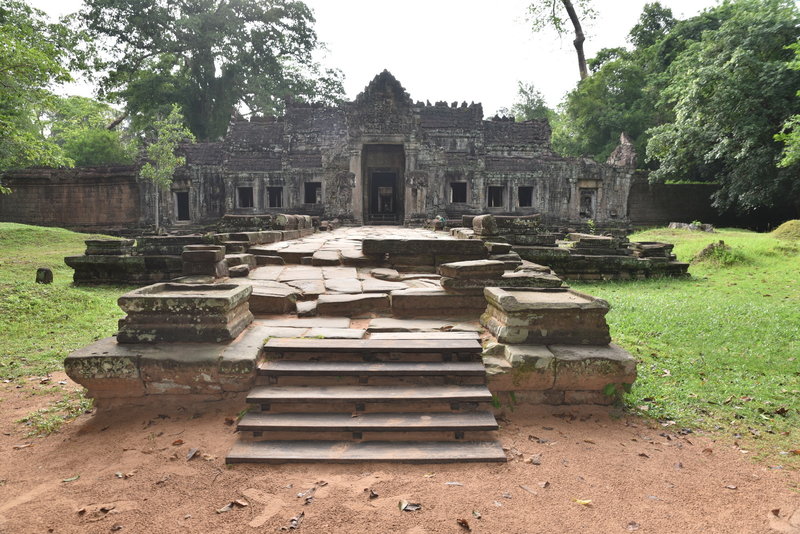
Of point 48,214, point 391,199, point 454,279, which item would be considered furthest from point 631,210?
point 48,214

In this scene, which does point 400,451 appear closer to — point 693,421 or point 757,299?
point 693,421

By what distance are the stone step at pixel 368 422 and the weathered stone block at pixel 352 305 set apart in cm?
172

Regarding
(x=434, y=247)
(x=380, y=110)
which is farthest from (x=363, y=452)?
(x=380, y=110)

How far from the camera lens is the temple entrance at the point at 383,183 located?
70.6ft

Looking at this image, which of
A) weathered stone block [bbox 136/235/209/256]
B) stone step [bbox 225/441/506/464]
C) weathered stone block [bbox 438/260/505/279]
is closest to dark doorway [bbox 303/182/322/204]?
weathered stone block [bbox 136/235/209/256]

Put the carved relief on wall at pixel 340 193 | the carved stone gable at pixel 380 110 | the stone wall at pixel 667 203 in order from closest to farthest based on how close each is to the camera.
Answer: the carved relief on wall at pixel 340 193 < the carved stone gable at pixel 380 110 < the stone wall at pixel 667 203

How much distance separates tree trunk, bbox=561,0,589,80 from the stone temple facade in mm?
9923

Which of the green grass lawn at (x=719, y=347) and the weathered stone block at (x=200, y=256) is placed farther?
the weathered stone block at (x=200, y=256)

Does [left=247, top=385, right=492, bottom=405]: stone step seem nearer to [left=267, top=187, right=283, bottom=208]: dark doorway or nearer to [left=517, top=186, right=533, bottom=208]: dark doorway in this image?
[left=267, top=187, right=283, bottom=208]: dark doorway

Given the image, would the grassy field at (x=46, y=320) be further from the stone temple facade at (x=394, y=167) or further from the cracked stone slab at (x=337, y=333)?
the stone temple facade at (x=394, y=167)

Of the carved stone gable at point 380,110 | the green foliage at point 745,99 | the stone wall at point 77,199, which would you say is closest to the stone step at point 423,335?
the carved stone gable at point 380,110

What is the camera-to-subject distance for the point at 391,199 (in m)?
23.1

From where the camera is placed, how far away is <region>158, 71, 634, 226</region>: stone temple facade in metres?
20.2

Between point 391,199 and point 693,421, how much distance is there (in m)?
20.3
